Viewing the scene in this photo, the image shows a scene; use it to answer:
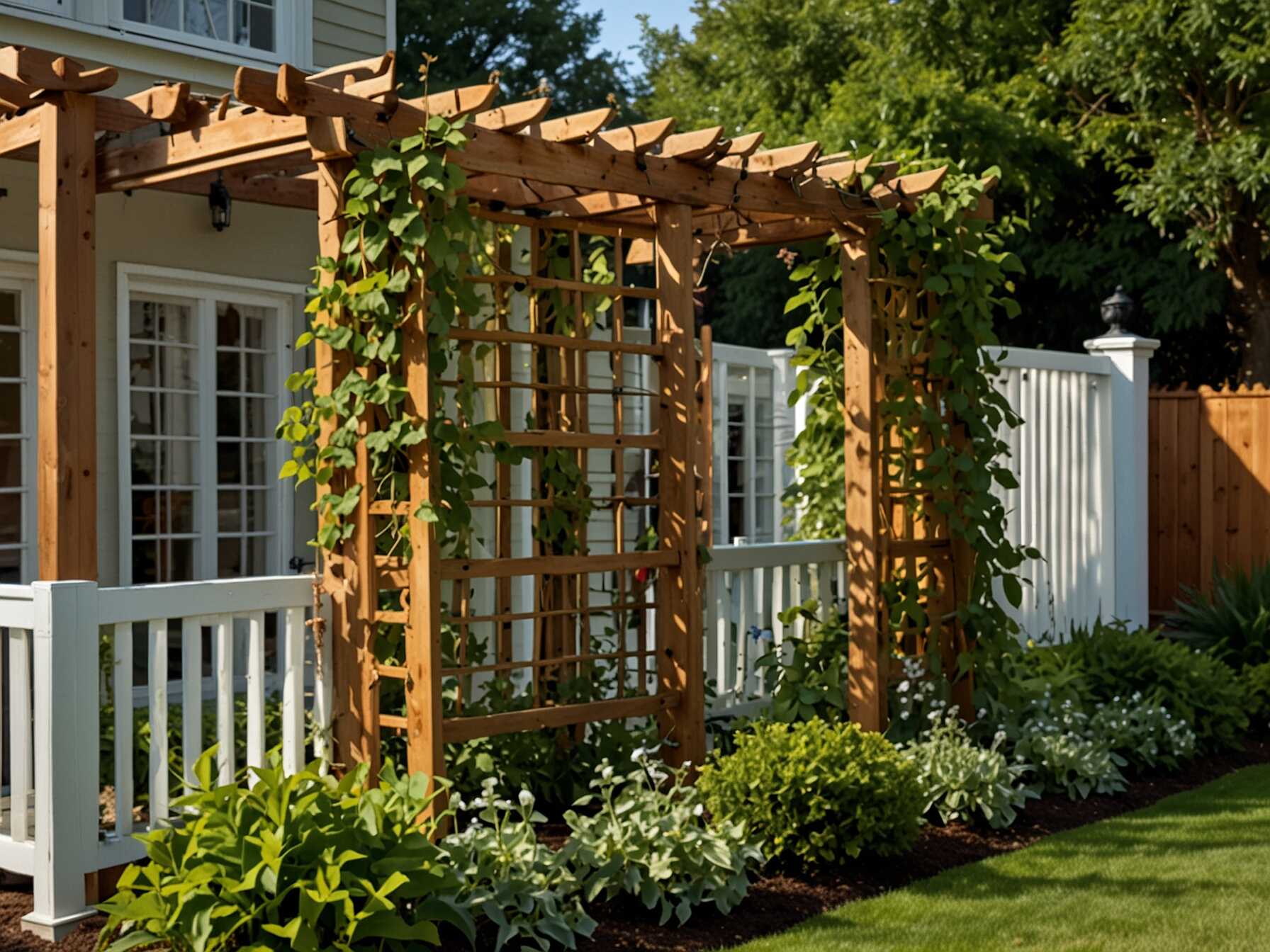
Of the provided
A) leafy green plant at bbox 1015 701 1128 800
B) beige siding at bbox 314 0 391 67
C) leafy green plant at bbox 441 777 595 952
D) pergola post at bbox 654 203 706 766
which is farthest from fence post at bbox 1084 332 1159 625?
leafy green plant at bbox 441 777 595 952

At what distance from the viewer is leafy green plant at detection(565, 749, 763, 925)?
15.0 feet

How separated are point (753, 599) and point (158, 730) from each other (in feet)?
10.2

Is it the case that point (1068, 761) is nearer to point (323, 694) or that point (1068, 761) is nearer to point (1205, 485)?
point (323, 694)

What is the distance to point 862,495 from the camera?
21.2 ft

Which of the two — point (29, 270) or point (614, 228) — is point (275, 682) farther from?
point (614, 228)

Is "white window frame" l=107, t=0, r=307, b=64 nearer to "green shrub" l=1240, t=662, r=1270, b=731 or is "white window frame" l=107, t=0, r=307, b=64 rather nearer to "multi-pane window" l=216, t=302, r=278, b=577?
"multi-pane window" l=216, t=302, r=278, b=577

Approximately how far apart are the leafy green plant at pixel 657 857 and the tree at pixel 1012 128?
1183cm

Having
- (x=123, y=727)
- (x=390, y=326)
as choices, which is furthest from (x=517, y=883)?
(x=390, y=326)

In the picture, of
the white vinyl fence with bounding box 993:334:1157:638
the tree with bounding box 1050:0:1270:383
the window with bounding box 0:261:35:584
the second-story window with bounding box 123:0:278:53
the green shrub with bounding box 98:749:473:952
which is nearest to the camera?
the green shrub with bounding box 98:749:473:952

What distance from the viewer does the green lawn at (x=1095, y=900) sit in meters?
4.43

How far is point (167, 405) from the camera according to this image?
23.3ft

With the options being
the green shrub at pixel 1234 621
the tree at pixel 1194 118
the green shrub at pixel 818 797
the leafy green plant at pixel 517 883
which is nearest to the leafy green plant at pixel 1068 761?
the green shrub at pixel 818 797

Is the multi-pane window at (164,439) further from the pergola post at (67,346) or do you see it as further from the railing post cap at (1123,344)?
the railing post cap at (1123,344)

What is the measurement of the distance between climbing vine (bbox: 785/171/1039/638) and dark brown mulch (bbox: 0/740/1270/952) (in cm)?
90
